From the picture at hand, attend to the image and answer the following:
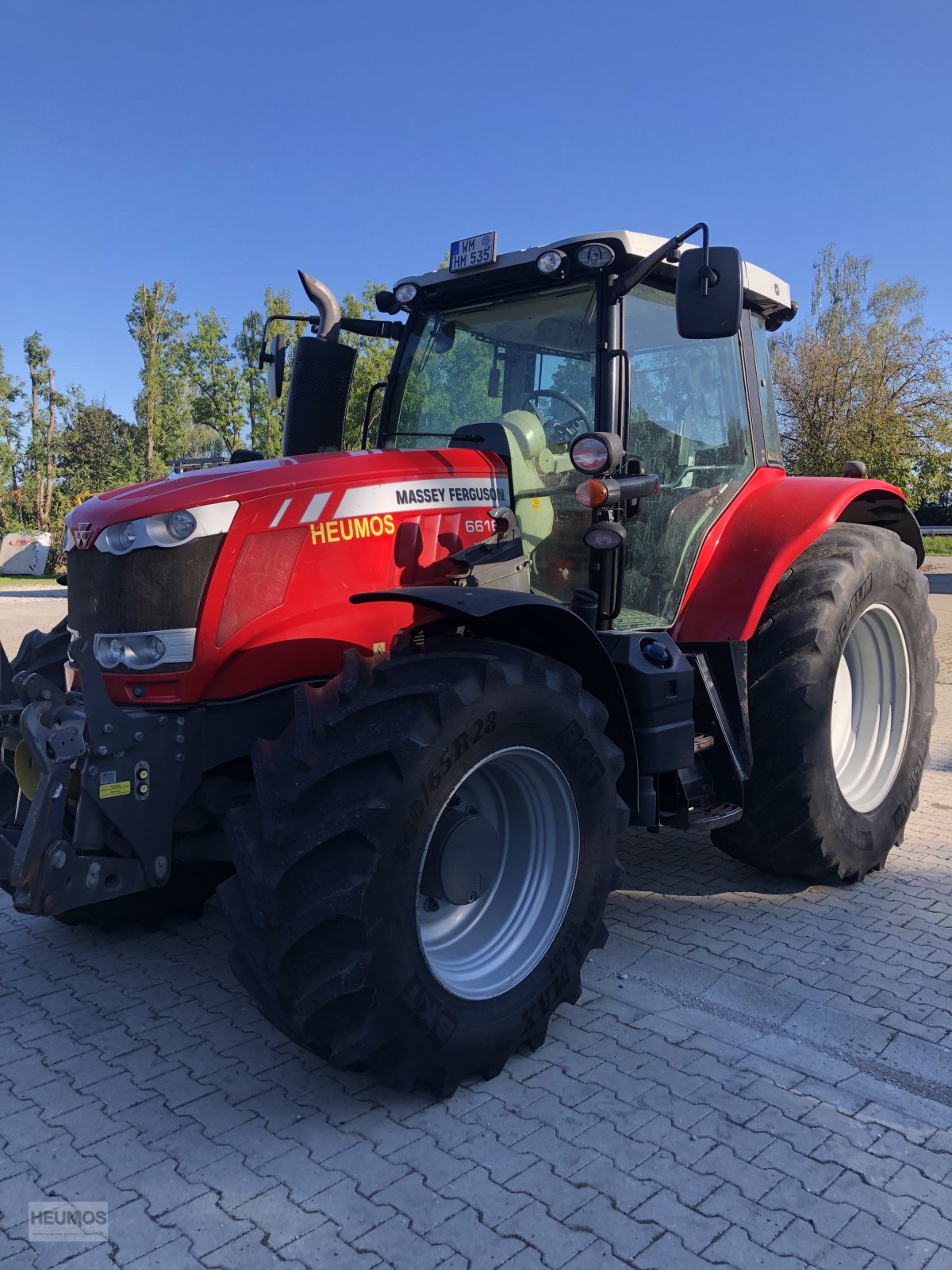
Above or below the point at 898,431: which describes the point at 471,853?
below

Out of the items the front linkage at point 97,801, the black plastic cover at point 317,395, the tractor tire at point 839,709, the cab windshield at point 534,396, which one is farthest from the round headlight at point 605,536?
the front linkage at point 97,801

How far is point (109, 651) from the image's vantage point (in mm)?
3020

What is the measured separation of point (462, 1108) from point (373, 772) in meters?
0.97

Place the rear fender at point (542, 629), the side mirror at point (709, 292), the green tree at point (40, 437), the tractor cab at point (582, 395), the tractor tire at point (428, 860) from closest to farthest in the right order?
the tractor tire at point (428, 860) < the rear fender at point (542, 629) < the side mirror at point (709, 292) < the tractor cab at point (582, 395) < the green tree at point (40, 437)

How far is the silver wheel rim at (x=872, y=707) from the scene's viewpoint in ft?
15.6

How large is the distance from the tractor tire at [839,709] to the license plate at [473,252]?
5.98 ft

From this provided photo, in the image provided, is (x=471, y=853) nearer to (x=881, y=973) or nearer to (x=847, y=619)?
(x=881, y=973)

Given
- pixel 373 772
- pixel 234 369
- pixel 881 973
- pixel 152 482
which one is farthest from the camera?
pixel 234 369

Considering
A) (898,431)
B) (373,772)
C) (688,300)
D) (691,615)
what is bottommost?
(373,772)

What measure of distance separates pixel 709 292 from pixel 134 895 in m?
2.98

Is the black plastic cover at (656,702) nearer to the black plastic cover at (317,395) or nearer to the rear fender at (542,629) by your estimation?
the rear fender at (542,629)

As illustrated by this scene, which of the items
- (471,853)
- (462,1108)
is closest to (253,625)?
(471,853)

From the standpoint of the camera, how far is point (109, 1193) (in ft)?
7.84

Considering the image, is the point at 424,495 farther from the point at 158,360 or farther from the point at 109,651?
the point at 158,360
